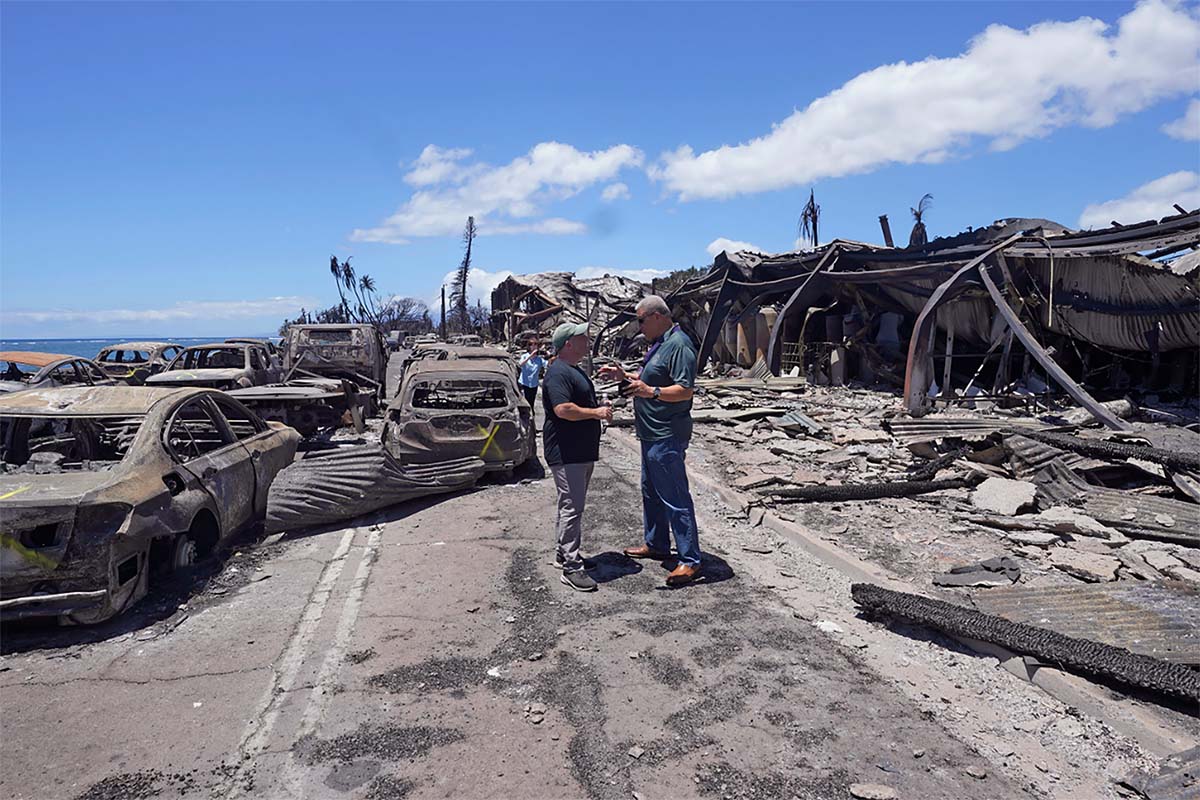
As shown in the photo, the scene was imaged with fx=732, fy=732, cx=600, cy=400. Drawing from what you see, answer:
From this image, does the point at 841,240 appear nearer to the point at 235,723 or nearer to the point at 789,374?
the point at 789,374

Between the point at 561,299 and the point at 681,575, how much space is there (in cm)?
3212

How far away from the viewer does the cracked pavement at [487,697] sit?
122 inches

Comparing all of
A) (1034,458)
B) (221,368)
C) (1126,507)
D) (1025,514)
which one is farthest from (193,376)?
(1126,507)

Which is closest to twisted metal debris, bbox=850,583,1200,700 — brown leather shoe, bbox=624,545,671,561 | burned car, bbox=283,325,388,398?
brown leather shoe, bbox=624,545,671,561

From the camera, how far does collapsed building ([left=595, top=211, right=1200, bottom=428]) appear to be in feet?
33.9

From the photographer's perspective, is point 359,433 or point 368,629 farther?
point 359,433

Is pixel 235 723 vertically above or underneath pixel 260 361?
underneath

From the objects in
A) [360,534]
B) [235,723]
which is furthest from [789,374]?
[235,723]

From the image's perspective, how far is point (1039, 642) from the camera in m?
3.92

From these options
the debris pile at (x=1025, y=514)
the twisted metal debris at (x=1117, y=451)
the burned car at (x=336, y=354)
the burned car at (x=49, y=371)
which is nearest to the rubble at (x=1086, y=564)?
the debris pile at (x=1025, y=514)

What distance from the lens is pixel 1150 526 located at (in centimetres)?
601

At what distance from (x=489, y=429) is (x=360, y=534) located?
1.95 m

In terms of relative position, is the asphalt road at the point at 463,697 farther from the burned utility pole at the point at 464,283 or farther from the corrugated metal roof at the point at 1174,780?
the burned utility pole at the point at 464,283

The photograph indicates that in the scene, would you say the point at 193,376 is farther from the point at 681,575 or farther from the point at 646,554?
the point at 681,575
